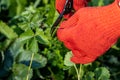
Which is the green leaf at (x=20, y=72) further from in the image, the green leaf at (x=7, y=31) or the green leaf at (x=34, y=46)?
the green leaf at (x=7, y=31)

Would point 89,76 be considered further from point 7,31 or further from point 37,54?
point 7,31

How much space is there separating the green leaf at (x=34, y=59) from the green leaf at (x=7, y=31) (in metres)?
0.12

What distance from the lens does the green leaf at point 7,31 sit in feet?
6.12

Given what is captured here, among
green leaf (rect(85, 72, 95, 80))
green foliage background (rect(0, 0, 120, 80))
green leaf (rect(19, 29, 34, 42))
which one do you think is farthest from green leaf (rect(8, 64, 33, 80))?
green leaf (rect(85, 72, 95, 80))

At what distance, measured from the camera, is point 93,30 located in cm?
125

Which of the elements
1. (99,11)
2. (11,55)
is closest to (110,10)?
(99,11)

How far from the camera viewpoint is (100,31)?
49.4 inches

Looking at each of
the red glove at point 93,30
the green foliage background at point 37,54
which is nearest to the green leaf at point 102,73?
the green foliage background at point 37,54

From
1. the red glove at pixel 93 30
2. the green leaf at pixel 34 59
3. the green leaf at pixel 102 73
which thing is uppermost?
the red glove at pixel 93 30

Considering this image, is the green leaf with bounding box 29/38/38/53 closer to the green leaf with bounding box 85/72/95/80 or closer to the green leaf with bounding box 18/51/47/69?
the green leaf with bounding box 18/51/47/69

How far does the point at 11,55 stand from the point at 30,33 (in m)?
0.18

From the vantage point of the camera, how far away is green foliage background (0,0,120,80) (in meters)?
1.69

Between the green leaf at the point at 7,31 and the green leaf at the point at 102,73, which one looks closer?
the green leaf at the point at 102,73

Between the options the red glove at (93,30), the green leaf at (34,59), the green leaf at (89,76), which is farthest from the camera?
the green leaf at (34,59)
